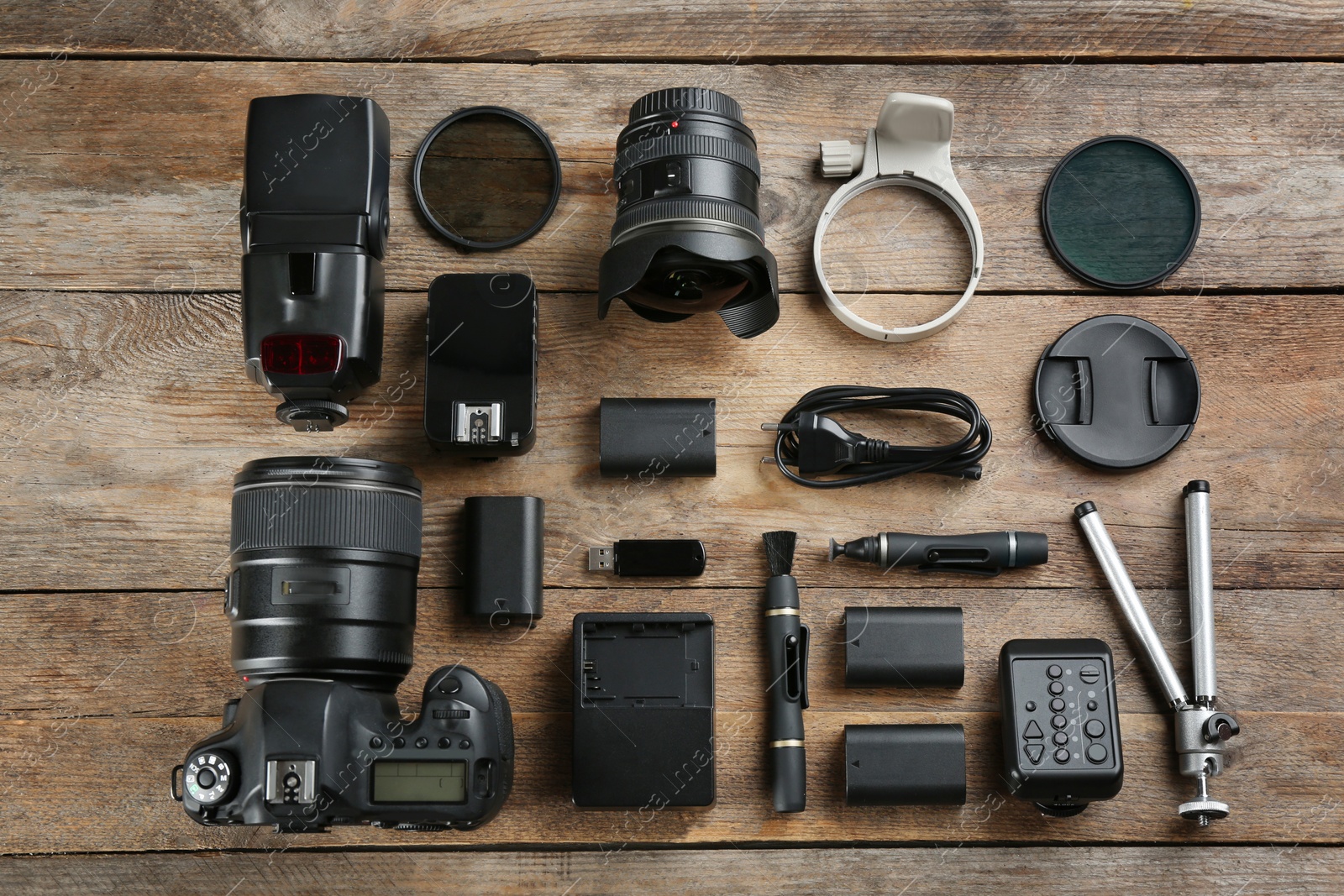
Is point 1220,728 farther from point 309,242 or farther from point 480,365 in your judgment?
point 309,242

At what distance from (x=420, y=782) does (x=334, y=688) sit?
183mm

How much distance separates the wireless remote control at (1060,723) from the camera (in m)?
1.59

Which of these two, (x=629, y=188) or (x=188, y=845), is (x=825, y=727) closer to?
(x=629, y=188)

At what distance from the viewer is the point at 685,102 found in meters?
1.63

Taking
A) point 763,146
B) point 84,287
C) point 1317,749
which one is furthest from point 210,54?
point 1317,749

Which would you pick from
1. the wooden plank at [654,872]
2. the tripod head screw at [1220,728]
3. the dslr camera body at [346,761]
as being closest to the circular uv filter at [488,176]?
the dslr camera body at [346,761]

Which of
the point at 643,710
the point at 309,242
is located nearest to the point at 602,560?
the point at 643,710

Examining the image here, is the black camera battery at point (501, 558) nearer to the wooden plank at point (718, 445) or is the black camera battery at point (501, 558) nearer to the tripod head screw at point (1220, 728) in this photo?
the wooden plank at point (718, 445)

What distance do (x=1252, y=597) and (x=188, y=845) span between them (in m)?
1.98

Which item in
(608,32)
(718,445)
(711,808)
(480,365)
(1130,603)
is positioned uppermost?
(608,32)

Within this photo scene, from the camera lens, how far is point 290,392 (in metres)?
1.56

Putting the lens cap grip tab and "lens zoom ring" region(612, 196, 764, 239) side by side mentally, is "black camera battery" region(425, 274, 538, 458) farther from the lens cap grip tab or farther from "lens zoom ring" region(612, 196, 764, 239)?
the lens cap grip tab

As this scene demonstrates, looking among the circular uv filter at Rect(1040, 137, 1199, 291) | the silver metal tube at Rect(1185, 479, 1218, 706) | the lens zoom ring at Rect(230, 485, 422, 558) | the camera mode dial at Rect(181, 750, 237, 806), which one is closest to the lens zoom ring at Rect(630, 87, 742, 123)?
the circular uv filter at Rect(1040, 137, 1199, 291)

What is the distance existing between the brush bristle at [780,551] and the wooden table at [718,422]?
39 millimetres
